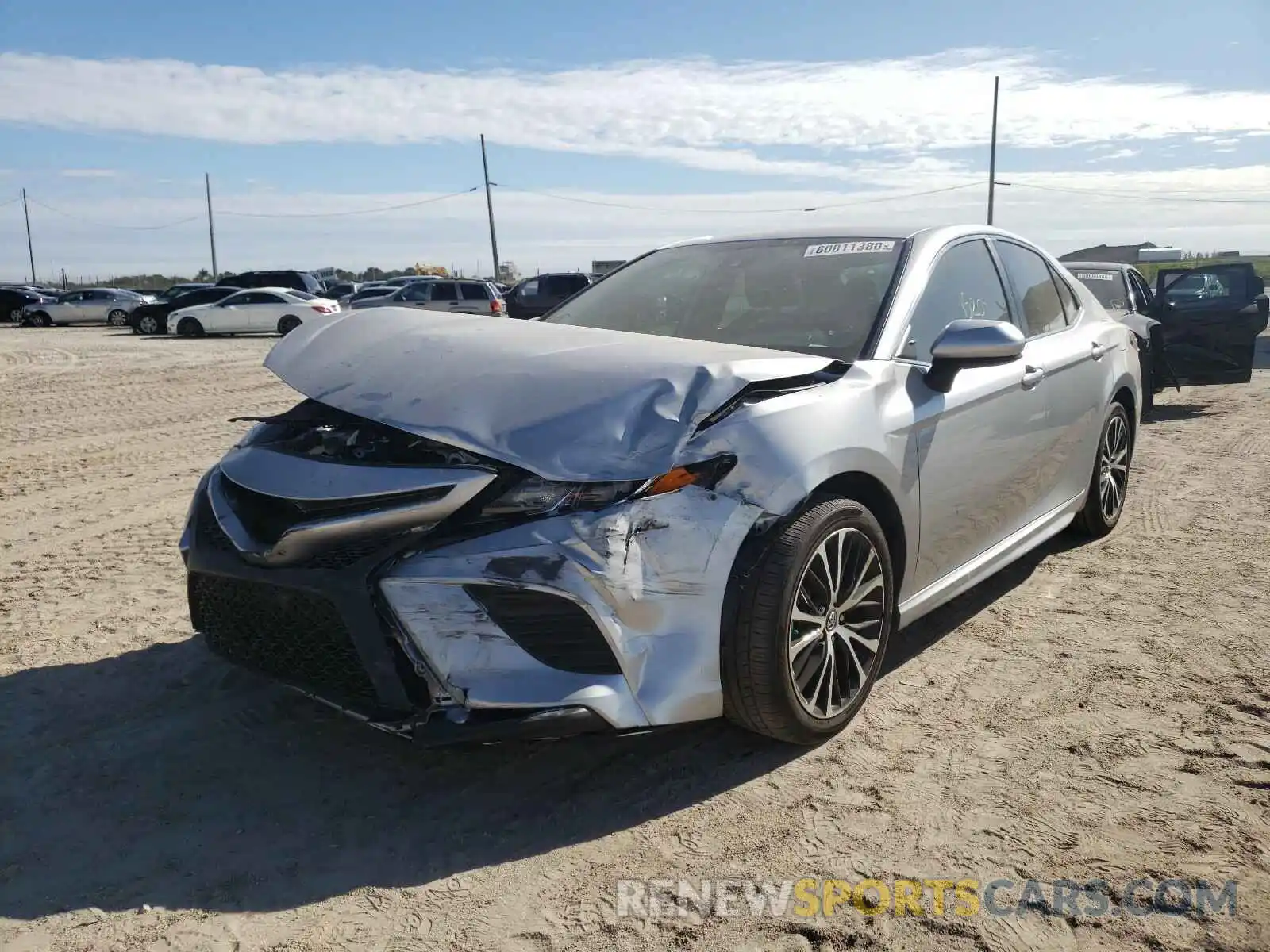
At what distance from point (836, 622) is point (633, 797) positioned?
83cm

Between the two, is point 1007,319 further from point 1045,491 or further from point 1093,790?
point 1093,790

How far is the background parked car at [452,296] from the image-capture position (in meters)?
27.0

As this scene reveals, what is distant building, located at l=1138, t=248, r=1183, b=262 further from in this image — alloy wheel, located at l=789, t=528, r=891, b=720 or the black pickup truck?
alloy wheel, located at l=789, t=528, r=891, b=720

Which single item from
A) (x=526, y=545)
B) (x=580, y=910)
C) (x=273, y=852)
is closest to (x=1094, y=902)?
(x=580, y=910)

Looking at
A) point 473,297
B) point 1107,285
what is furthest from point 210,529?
point 473,297

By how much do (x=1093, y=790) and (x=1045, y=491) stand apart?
6.41 ft

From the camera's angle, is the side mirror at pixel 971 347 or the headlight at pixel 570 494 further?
the side mirror at pixel 971 347

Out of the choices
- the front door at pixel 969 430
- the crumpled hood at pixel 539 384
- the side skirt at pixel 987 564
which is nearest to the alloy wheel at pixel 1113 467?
the side skirt at pixel 987 564

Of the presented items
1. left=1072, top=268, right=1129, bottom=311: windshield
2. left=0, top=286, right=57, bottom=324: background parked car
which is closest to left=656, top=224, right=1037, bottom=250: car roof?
left=1072, top=268, right=1129, bottom=311: windshield

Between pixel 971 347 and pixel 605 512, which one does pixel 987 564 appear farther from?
pixel 605 512

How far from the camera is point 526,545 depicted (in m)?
2.78

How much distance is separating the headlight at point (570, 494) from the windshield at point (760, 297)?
111cm

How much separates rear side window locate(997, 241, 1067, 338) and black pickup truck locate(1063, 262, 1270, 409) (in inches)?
252

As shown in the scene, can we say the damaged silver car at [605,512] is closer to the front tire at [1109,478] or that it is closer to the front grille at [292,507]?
the front grille at [292,507]
